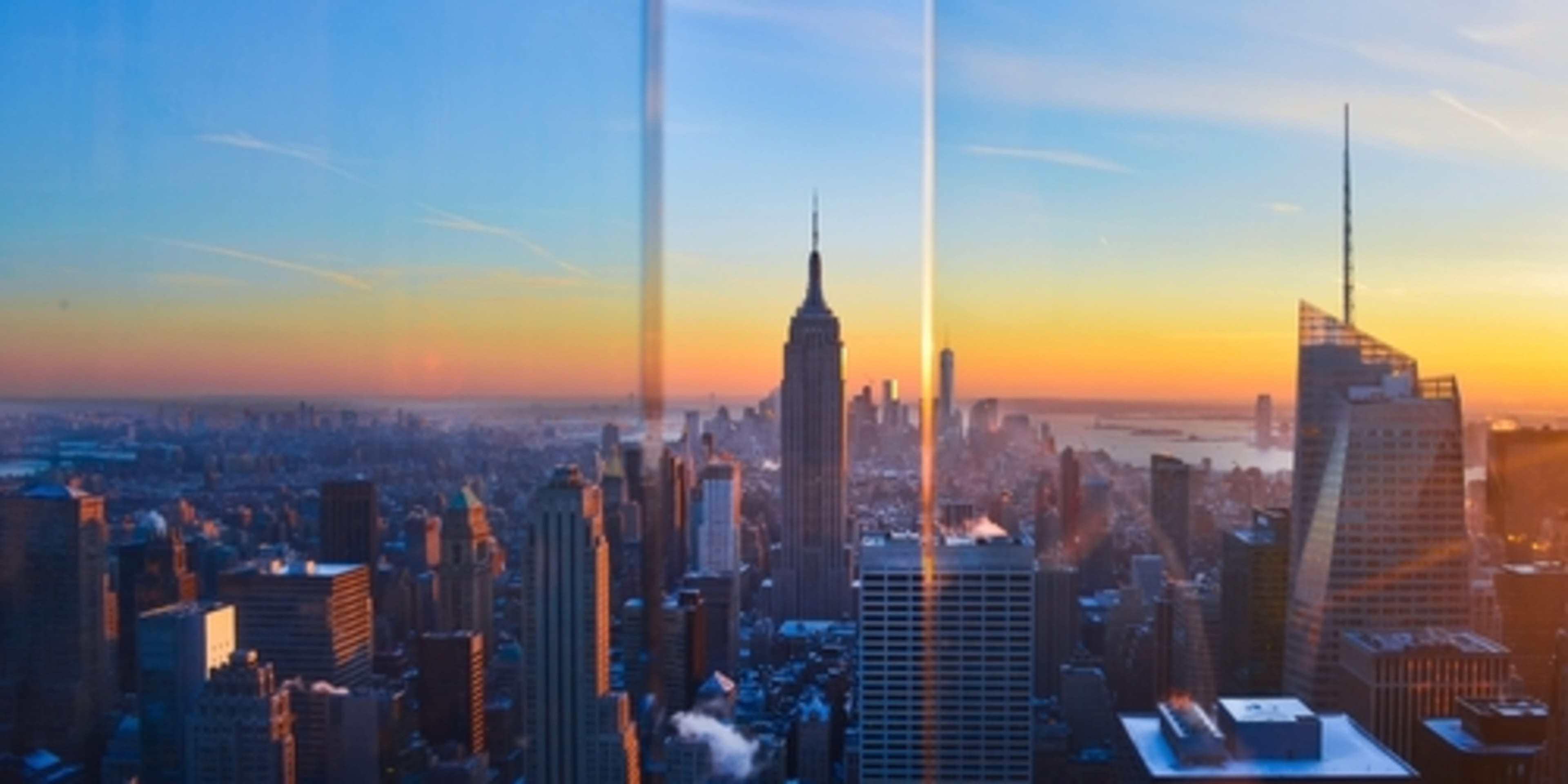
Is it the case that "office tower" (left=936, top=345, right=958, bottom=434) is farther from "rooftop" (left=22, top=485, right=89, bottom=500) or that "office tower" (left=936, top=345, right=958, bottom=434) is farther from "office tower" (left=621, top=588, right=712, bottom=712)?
"rooftop" (left=22, top=485, right=89, bottom=500)

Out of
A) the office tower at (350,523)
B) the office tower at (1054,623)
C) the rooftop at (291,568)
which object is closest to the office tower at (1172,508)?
the office tower at (1054,623)

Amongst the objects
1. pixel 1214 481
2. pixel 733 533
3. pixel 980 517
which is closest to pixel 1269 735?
pixel 1214 481

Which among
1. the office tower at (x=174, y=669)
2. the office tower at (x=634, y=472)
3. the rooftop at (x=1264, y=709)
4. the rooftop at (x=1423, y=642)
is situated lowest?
the rooftop at (x=1264, y=709)

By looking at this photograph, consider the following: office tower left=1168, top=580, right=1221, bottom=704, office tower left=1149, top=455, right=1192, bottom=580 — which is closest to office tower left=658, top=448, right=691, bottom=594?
office tower left=1149, top=455, right=1192, bottom=580

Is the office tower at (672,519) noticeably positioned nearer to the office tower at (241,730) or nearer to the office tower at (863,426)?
the office tower at (863,426)

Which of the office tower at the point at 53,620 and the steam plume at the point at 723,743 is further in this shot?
the steam plume at the point at 723,743
